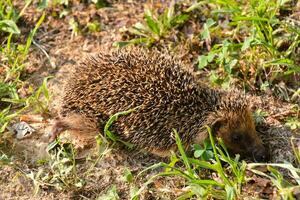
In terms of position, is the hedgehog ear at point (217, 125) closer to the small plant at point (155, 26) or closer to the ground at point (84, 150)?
the ground at point (84, 150)

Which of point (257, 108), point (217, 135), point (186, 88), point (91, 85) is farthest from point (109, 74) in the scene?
point (257, 108)

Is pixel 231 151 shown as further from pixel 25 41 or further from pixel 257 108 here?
pixel 25 41

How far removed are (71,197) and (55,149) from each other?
2.01ft

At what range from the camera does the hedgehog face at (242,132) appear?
16.9 ft

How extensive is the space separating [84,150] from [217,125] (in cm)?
145

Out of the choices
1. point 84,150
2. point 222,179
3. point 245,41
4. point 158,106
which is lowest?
point 84,150

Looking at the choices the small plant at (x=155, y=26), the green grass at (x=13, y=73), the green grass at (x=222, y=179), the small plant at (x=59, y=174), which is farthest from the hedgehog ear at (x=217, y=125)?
the green grass at (x=13, y=73)

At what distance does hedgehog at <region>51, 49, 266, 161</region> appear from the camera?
5.19 meters

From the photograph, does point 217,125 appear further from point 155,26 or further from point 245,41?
point 155,26

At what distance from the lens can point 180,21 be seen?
6461mm

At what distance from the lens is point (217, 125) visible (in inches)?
205

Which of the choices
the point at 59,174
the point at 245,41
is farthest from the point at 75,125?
the point at 245,41

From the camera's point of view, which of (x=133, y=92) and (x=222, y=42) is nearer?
(x=133, y=92)

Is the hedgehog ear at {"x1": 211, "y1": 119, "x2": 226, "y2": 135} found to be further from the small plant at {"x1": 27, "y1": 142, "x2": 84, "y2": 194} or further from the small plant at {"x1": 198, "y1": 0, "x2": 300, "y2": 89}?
the small plant at {"x1": 27, "y1": 142, "x2": 84, "y2": 194}
